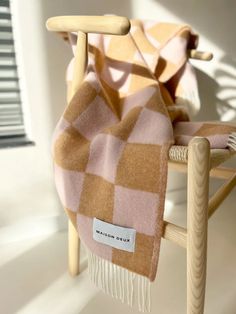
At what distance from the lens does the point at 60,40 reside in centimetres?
87

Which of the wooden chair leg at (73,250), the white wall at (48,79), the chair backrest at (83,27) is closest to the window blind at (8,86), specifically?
the white wall at (48,79)

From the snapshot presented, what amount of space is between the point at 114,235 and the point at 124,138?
0.16 m

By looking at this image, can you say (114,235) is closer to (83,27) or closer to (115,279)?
(115,279)

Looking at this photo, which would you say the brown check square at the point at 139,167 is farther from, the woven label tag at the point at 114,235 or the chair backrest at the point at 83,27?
the chair backrest at the point at 83,27

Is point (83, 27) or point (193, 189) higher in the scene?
point (83, 27)

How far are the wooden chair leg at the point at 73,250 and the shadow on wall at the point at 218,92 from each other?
1.78 feet

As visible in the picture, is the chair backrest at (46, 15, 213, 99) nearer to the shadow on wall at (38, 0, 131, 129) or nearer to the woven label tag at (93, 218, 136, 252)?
the shadow on wall at (38, 0, 131, 129)

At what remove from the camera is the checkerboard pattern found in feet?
1.74

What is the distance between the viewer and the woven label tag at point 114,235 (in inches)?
21.5

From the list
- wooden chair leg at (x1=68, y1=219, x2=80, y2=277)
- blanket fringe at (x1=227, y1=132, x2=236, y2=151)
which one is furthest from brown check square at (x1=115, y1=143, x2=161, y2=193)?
wooden chair leg at (x1=68, y1=219, x2=80, y2=277)

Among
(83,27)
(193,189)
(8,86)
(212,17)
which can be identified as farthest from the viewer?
(212,17)

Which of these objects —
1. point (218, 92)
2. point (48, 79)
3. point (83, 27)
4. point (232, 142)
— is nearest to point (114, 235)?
point (232, 142)

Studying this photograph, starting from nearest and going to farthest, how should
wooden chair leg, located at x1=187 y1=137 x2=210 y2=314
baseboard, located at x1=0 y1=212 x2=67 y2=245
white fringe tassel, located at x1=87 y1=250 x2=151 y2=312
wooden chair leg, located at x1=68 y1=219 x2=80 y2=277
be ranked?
wooden chair leg, located at x1=187 y1=137 x2=210 y2=314
white fringe tassel, located at x1=87 y1=250 x2=151 y2=312
wooden chair leg, located at x1=68 y1=219 x2=80 y2=277
baseboard, located at x1=0 y1=212 x2=67 y2=245

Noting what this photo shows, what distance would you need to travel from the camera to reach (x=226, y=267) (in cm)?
84
